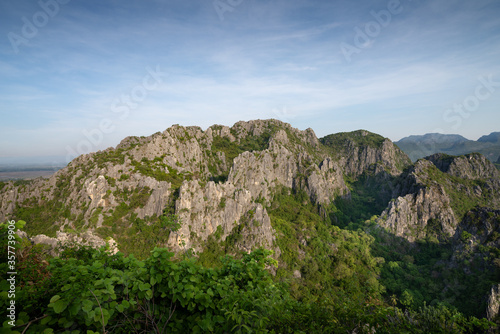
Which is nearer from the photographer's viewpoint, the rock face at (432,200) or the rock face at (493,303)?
the rock face at (493,303)

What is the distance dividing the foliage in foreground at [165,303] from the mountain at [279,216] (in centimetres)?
2830

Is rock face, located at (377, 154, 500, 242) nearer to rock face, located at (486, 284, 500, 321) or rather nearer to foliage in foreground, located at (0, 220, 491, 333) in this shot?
rock face, located at (486, 284, 500, 321)

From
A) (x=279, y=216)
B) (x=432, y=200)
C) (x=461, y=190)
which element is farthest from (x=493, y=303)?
(x=461, y=190)

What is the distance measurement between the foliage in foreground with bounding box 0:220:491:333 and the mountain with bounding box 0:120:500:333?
28298mm

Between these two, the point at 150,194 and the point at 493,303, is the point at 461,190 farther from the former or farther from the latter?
the point at 150,194

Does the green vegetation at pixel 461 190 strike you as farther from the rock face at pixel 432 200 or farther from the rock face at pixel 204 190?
the rock face at pixel 204 190

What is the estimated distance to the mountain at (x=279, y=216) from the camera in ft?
217

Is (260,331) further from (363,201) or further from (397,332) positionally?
(363,201)

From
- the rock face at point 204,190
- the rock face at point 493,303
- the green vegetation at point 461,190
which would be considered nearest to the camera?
the rock face at point 493,303

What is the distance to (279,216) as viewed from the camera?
4806 inches

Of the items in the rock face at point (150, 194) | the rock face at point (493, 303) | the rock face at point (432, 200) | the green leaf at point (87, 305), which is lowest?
the rock face at point (493, 303)

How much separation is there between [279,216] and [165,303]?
120507 mm

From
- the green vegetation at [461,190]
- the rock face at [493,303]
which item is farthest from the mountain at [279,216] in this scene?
the green vegetation at [461,190]

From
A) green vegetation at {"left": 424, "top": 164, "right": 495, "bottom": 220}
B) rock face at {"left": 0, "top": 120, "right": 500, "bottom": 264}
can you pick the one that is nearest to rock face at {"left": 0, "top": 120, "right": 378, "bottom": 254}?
rock face at {"left": 0, "top": 120, "right": 500, "bottom": 264}
